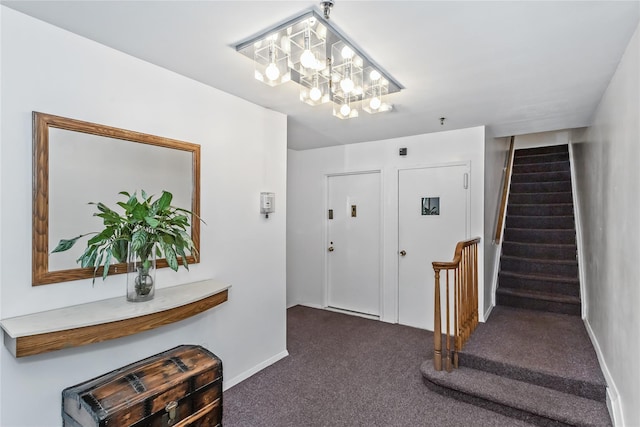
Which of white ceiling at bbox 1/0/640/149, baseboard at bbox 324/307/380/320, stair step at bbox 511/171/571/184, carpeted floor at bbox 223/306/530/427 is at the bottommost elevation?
carpeted floor at bbox 223/306/530/427

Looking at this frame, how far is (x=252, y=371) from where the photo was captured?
2867 mm

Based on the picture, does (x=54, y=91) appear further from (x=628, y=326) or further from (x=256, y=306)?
(x=628, y=326)

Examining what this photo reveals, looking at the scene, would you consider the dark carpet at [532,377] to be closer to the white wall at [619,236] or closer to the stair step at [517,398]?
the stair step at [517,398]

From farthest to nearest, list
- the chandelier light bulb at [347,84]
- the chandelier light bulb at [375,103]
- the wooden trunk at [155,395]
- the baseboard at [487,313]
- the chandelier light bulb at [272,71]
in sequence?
the baseboard at [487,313]
the chandelier light bulb at [375,103]
the chandelier light bulb at [347,84]
the chandelier light bulb at [272,71]
the wooden trunk at [155,395]

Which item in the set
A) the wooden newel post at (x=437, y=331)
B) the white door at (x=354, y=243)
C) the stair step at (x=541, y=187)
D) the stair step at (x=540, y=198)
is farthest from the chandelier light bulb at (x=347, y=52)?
the stair step at (x=541, y=187)

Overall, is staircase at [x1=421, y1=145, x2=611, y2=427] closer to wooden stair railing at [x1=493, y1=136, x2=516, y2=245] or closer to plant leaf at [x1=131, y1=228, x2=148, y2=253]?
wooden stair railing at [x1=493, y1=136, x2=516, y2=245]

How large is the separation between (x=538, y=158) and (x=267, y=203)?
530 cm

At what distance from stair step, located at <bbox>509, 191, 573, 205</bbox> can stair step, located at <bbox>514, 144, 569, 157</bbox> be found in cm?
110

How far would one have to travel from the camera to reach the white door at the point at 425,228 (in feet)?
12.5

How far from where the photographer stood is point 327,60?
2.01 m

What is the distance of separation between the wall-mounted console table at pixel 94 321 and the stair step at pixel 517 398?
75.1 inches

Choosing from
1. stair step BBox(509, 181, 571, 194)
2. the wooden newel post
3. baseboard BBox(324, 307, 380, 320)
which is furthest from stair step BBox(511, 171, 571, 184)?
the wooden newel post

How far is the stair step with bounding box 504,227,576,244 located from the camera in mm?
4664

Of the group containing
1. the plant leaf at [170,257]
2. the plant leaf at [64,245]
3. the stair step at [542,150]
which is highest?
the stair step at [542,150]
